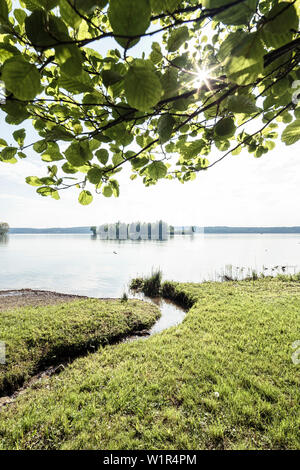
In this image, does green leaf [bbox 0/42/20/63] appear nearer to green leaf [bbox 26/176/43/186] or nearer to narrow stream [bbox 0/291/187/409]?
green leaf [bbox 26/176/43/186]

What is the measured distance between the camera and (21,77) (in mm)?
533

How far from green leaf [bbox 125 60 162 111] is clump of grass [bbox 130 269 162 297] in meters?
14.5

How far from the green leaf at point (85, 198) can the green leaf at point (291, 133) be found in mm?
1172

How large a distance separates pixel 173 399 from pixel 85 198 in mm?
3841

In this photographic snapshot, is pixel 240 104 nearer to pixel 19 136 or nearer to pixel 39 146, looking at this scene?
pixel 39 146

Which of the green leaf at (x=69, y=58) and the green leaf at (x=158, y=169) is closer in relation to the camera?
the green leaf at (x=69, y=58)

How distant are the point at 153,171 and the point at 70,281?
21.8 m

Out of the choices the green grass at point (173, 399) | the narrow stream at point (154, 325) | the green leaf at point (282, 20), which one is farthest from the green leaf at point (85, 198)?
the narrow stream at point (154, 325)

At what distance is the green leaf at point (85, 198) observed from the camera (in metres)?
1.41

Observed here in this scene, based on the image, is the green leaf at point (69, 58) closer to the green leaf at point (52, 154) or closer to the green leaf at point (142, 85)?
the green leaf at point (142, 85)

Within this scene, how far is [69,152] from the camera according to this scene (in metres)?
0.95

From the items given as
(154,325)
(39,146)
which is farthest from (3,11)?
(154,325)
